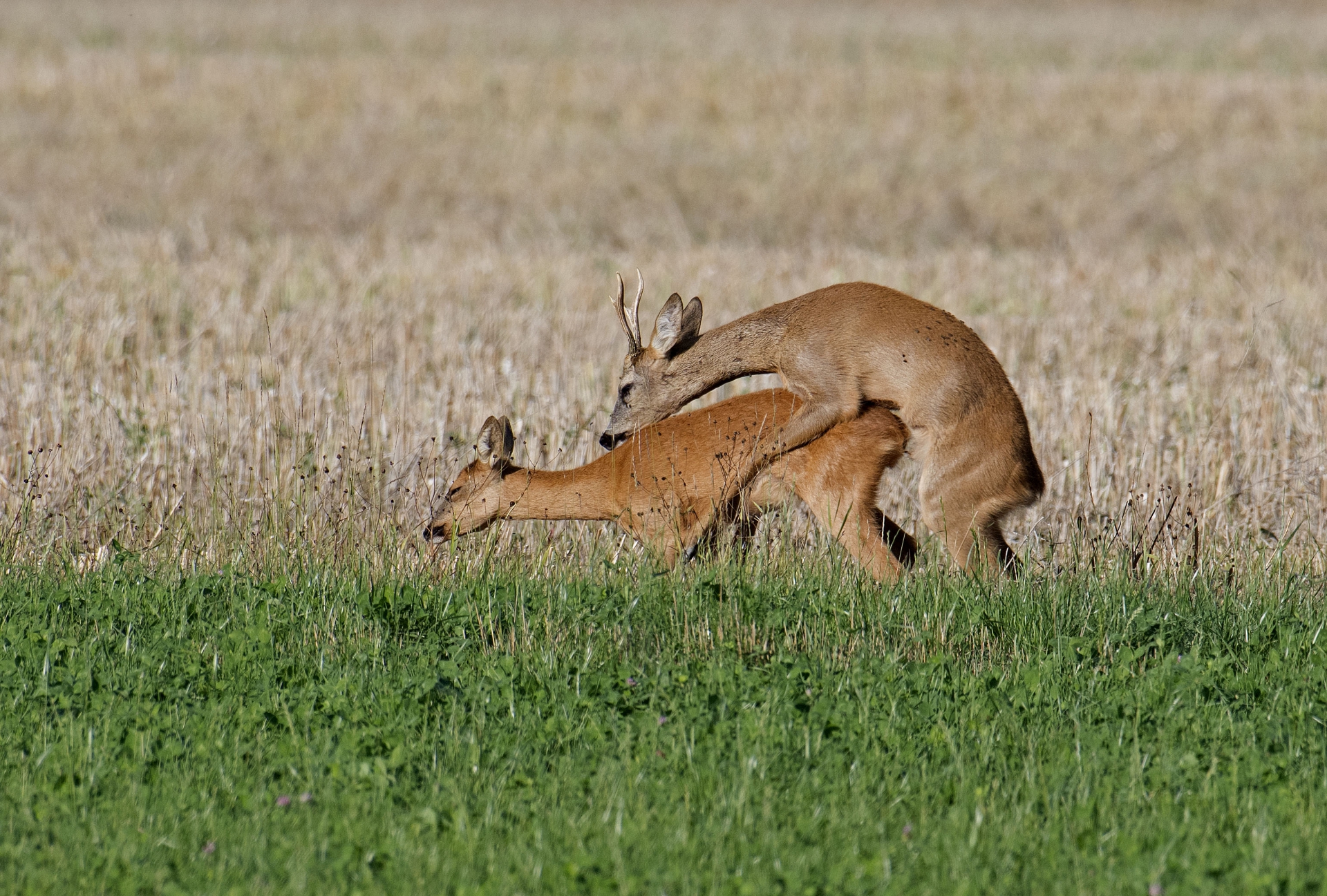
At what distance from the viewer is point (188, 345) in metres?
10.7

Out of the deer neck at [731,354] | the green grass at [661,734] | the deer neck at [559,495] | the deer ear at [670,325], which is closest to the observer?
the green grass at [661,734]

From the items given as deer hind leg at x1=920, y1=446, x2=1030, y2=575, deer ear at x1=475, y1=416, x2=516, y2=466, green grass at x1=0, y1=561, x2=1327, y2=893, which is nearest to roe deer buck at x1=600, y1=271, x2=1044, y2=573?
deer hind leg at x1=920, y1=446, x2=1030, y2=575

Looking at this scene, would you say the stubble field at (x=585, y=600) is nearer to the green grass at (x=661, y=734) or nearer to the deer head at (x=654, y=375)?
the green grass at (x=661, y=734)

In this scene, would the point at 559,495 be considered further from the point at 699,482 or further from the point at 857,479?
the point at 857,479

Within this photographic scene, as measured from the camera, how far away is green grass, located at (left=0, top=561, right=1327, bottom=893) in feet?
11.9

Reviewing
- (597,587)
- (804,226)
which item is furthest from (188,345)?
(804,226)

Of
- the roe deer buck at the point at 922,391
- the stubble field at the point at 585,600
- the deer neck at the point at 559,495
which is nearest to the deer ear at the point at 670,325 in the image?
the roe deer buck at the point at 922,391

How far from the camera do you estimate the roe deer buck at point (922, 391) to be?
6.21 meters

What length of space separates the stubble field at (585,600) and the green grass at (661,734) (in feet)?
0.05

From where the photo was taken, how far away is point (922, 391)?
624 cm

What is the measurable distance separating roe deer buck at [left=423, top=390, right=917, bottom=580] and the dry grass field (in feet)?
0.74

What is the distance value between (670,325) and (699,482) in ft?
2.37

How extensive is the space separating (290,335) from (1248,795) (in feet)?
26.7

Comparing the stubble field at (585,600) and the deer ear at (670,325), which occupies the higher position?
the deer ear at (670,325)
